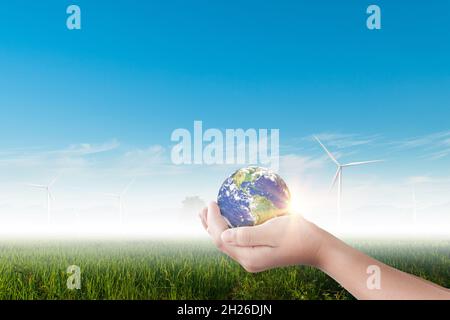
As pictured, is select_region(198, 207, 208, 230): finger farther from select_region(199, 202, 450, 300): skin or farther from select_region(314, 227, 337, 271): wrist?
select_region(314, 227, 337, 271): wrist

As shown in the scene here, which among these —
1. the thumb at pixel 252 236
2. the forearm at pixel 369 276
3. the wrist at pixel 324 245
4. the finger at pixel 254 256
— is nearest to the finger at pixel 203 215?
the finger at pixel 254 256

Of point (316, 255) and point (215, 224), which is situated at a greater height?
point (215, 224)

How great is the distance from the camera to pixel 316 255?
5574mm

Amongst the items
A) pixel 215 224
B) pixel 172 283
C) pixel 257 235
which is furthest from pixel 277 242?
pixel 172 283

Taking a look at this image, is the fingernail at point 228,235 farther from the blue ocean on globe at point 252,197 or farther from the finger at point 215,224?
the blue ocean on globe at point 252,197

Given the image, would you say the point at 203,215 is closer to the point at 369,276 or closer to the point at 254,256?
the point at 254,256

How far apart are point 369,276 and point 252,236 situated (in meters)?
1.46

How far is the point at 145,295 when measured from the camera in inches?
349

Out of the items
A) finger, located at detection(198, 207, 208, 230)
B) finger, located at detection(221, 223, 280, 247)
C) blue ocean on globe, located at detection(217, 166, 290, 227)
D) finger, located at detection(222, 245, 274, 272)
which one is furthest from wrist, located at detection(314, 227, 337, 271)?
finger, located at detection(198, 207, 208, 230)

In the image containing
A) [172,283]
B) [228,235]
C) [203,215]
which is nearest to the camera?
[228,235]

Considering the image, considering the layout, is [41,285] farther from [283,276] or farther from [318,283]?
[318,283]

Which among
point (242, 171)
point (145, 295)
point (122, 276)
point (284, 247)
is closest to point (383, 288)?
point (284, 247)
